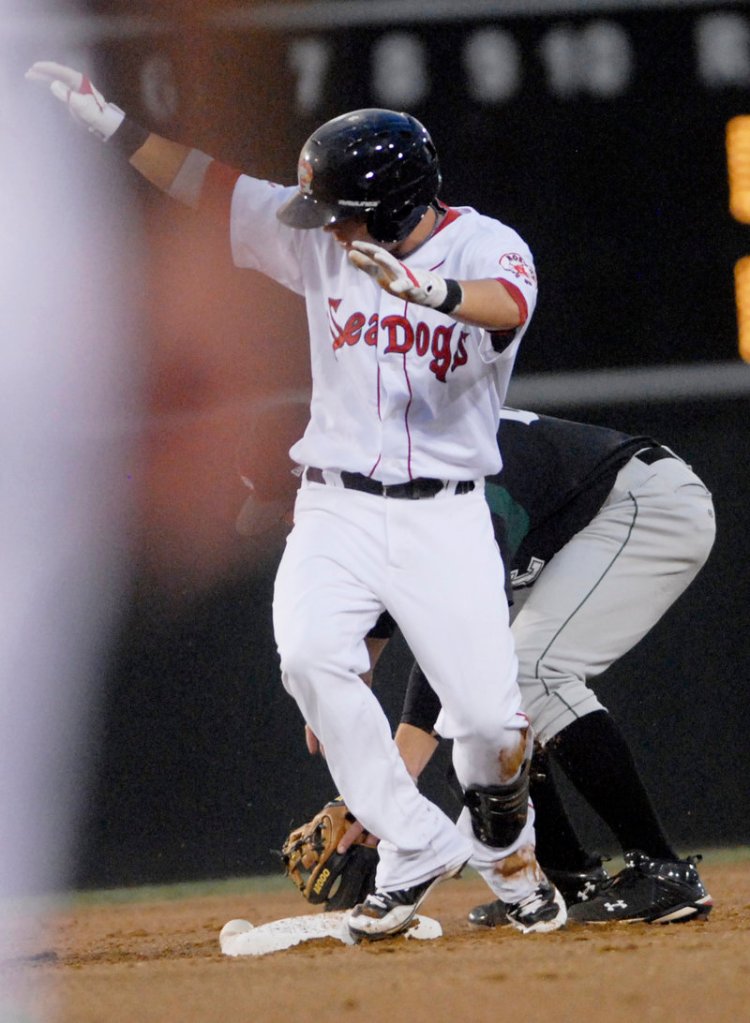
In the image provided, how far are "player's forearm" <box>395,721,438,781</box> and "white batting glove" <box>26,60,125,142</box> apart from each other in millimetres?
1288

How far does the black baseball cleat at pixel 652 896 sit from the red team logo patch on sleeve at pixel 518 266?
1118 millimetres

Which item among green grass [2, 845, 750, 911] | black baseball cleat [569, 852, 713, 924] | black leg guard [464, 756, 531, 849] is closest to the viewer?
black leg guard [464, 756, 531, 849]

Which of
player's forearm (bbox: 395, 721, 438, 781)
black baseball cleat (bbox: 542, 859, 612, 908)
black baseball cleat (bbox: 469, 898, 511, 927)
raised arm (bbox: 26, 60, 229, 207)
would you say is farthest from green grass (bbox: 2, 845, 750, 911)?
raised arm (bbox: 26, 60, 229, 207)

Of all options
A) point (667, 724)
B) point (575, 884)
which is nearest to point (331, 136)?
point (575, 884)

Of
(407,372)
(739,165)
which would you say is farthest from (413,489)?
(739,165)

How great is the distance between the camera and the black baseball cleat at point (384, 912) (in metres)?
2.40

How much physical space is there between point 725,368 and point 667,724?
3.61 ft

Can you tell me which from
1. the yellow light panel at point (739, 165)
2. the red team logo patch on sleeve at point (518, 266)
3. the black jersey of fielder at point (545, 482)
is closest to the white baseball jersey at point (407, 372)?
the red team logo patch on sleeve at point (518, 266)

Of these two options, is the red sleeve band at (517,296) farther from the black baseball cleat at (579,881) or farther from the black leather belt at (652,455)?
the black baseball cleat at (579,881)

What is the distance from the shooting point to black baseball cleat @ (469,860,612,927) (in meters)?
2.77

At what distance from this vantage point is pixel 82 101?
2732 millimetres

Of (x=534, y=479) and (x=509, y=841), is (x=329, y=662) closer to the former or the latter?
(x=509, y=841)

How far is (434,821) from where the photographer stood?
2414 millimetres

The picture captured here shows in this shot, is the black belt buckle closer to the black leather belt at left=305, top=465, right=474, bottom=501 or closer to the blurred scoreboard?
the black leather belt at left=305, top=465, right=474, bottom=501
